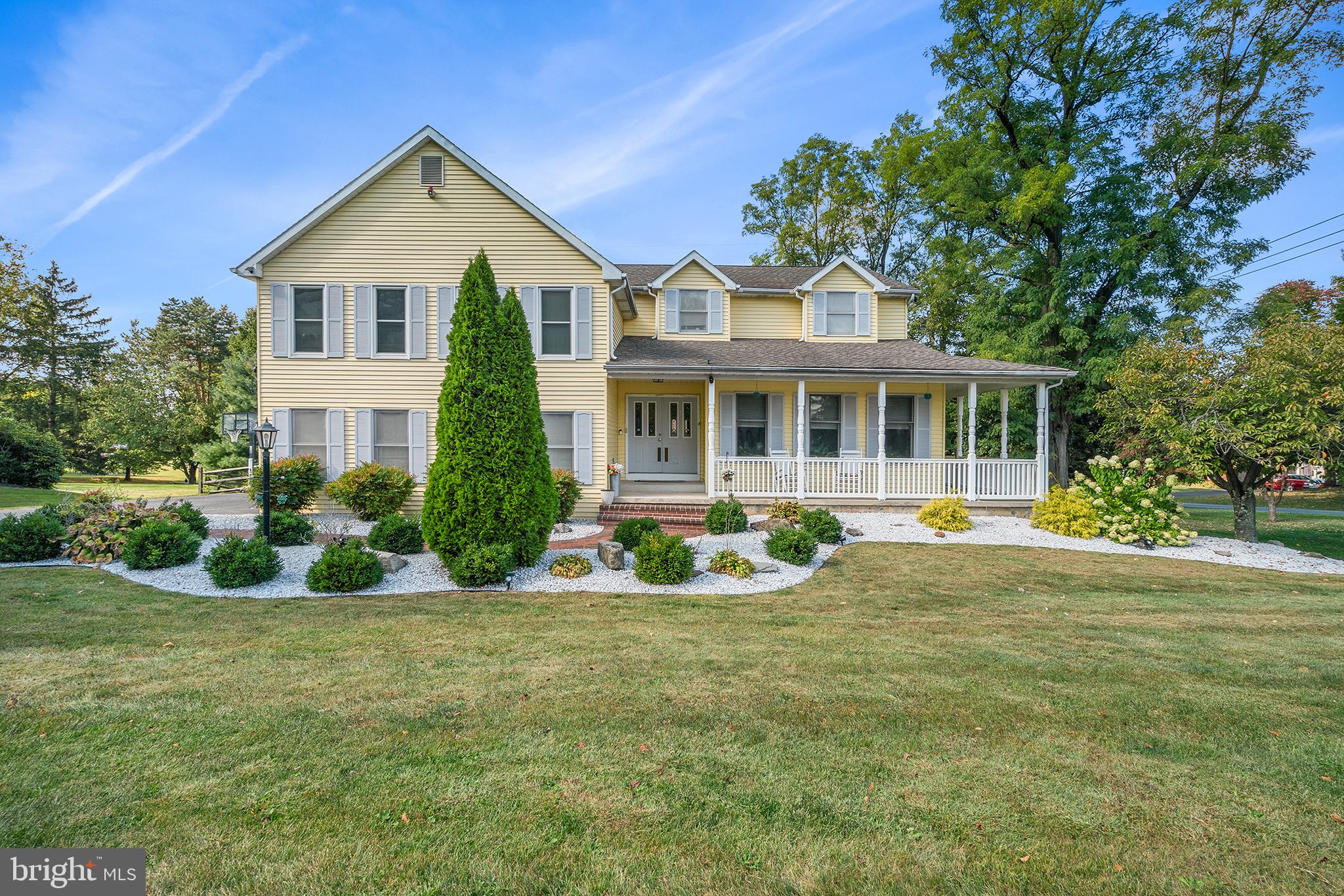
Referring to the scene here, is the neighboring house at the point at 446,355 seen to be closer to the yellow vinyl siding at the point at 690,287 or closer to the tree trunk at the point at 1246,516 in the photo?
the yellow vinyl siding at the point at 690,287

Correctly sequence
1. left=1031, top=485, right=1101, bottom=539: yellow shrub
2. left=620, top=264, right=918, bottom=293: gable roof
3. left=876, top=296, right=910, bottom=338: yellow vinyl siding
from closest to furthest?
left=1031, top=485, right=1101, bottom=539: yellow shrub → left=620, top=264, right=918, bottom=293: gable roof → left=876, top=296, right=910, bottom=338: yellow vinyl siding

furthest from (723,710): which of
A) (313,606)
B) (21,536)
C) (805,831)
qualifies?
(21,536)

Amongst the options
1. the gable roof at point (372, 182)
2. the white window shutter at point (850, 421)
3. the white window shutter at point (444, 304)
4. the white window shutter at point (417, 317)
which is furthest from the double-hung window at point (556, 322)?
the white window shutter at point (850, 421)

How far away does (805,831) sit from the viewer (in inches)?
102

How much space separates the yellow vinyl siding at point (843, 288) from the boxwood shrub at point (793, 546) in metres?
8.66

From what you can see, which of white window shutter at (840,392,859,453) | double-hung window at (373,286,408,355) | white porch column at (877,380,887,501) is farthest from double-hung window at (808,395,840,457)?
double-hung window at (373,286,408,355)

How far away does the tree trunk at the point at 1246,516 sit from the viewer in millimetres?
11023

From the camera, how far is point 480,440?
7.66 meters

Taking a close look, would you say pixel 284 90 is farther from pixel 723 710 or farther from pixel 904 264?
pixel 904 264

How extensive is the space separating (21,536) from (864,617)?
38.7 ft

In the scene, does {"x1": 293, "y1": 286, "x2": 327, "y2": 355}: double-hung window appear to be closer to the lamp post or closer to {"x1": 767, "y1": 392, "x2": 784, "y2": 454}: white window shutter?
the lamp post

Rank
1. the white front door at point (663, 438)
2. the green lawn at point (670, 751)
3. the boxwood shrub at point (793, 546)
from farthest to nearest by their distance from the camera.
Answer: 1. the white front door at point (663, 438)
2. the boxwood shrub at point (793, 546)
3. the green lawn at point (670, 751)

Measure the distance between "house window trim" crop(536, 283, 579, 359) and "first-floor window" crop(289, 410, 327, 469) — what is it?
205 inches

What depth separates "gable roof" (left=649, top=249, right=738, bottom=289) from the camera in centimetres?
1548
